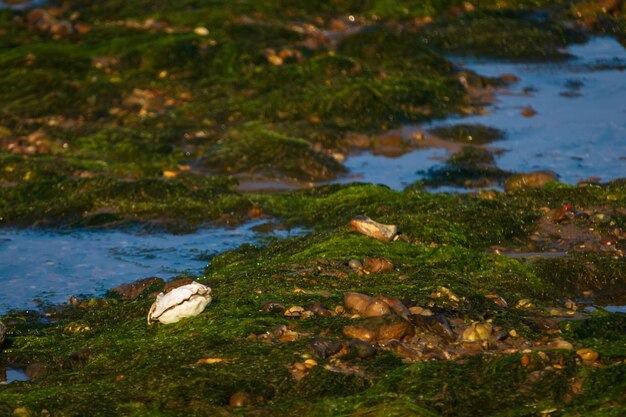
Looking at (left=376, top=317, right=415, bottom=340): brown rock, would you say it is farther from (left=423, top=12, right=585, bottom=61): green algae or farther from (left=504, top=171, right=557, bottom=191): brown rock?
(left=423, top=12, right=585, bottom=61): green algae

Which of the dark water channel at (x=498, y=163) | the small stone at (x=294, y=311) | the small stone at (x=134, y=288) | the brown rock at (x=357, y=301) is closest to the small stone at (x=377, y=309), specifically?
the brown rock at (x=357, y=301)

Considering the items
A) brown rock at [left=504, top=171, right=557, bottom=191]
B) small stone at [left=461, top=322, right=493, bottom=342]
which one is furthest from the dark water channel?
small stone at [left=461, top=322, right=493, bottom=342]

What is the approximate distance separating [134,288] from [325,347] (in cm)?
278

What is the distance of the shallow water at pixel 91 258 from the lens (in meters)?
8.90

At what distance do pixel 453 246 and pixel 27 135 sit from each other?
6.98 metres

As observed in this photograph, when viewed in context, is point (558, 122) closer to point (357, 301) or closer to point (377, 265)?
point (377, 265)

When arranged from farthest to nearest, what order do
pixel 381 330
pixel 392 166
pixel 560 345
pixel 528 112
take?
1. pixel 528 112
2. pixel 392 166
3. pixel 381 330
4. pixel 560 345

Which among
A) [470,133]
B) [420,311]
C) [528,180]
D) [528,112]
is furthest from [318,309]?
[528,112]

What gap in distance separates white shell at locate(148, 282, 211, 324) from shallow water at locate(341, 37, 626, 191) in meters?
5.09

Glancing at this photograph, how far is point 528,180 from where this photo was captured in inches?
448

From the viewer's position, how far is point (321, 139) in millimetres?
13164

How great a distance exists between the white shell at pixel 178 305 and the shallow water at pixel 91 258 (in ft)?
6.19

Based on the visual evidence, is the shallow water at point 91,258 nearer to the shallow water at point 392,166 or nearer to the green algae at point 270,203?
the green algae at point 270,203

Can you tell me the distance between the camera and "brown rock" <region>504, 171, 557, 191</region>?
11344 millimetres
